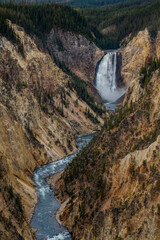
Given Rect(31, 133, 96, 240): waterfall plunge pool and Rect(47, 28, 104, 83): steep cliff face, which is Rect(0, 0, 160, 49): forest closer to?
Rect(47, 28, 104, 83): steep cliff face

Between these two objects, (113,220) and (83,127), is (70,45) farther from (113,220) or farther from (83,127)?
(113,220)

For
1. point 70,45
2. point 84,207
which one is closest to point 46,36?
point 70,45

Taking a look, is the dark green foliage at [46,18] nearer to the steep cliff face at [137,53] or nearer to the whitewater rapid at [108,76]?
the whitewater rapid at [108,76]

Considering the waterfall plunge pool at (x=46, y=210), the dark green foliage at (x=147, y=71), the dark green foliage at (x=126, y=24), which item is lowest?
the waterfall plunge pool at (x=46, y=210)

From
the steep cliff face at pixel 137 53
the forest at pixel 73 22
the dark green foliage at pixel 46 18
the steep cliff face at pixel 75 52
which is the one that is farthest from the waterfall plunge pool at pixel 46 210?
the steep cliff face at pixel 137 53

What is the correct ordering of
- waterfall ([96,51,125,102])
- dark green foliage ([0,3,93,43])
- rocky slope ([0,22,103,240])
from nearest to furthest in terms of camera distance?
rocky slope ([0,22,103,240]) < dark green foliage ([0,3,93,43]) < waterfall ([96,51,125,102])

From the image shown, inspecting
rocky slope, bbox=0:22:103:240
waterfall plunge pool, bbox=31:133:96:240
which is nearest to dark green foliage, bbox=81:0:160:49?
rocky slope, bbox=0:22:103:240

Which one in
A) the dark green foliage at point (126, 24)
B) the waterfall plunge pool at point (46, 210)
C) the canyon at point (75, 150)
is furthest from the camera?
the dark green foliage at point (126, 24)
